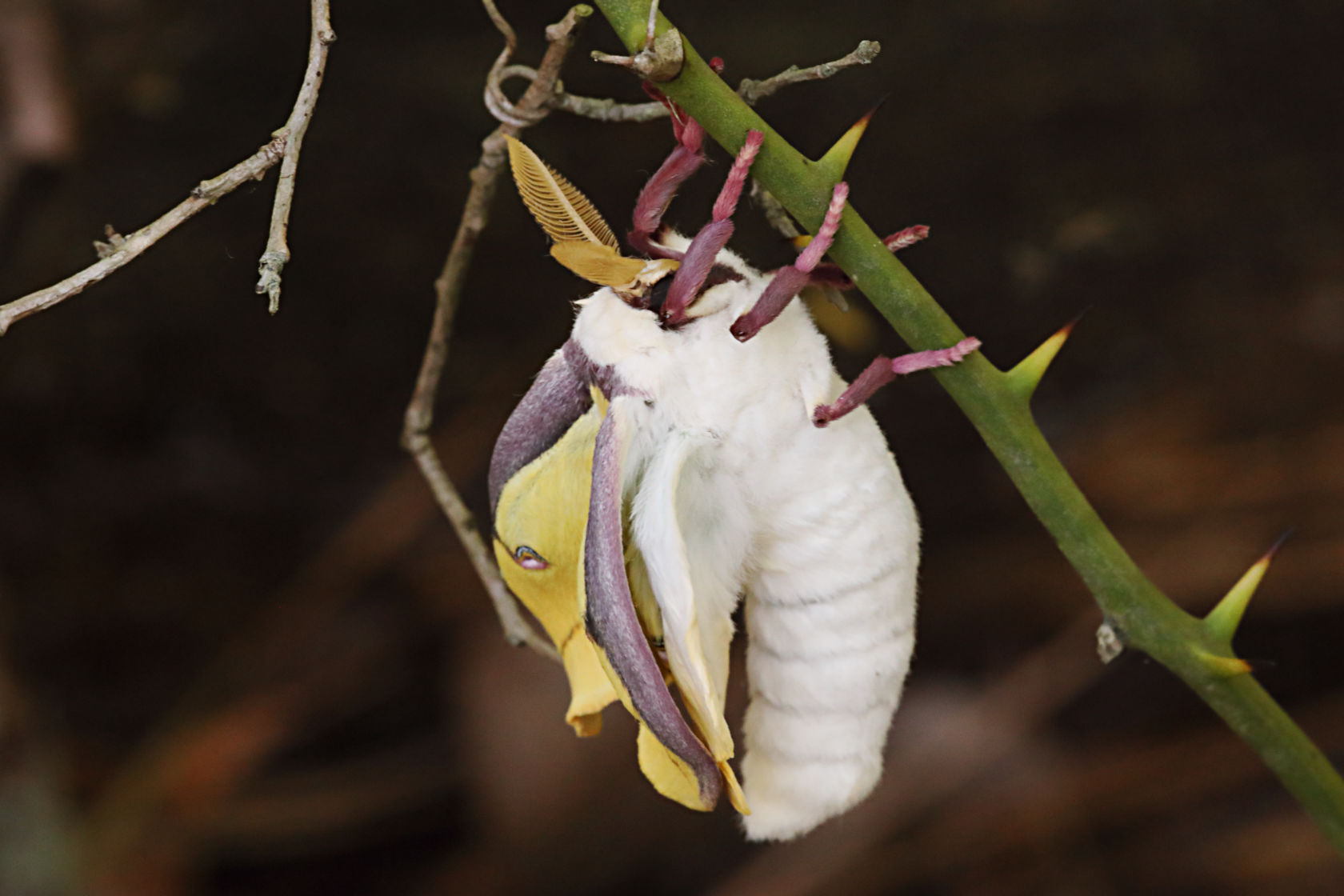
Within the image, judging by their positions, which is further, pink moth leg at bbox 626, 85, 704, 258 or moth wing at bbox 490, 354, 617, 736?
moth wing at bbox 490, 354, 617, 736

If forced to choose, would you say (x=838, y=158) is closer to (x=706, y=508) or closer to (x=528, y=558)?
(x=706, y=508)

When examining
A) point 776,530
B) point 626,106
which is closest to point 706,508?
point 776,530

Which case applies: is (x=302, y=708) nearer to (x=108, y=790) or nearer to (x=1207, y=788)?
(x=108, y=790)

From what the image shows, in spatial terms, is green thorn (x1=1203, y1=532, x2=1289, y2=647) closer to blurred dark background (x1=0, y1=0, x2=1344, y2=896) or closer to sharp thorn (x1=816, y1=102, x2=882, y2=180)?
sharp thorn (x1=816, y1=102, x2=882, y2=180)

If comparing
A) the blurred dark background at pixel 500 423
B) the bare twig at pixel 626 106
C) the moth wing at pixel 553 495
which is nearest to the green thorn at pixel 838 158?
the bare twig at pixel 626 106

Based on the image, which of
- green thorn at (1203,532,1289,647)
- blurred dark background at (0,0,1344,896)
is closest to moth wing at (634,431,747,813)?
green thorn at (1203,532,1289,647)

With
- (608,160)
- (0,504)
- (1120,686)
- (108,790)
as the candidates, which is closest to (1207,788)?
(1120,686)
